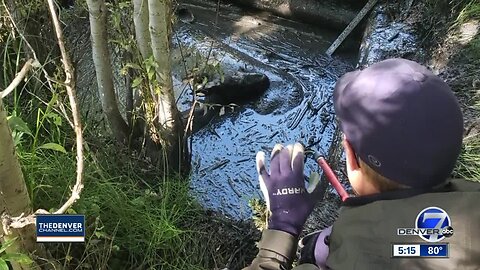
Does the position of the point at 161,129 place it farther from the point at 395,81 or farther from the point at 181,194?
the point at 395,81

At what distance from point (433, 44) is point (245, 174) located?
1928 millimetres

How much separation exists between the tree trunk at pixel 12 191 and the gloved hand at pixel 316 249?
1047 millimetres

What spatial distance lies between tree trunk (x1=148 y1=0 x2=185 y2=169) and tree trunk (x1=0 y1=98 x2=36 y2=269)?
139 cm

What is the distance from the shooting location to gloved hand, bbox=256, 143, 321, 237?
2.03 m

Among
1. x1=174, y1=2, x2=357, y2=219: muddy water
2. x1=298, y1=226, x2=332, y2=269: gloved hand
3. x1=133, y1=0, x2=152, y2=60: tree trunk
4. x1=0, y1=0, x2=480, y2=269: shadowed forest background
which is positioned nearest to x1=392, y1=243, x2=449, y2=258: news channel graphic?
x1=298, y1=226, x2=332, y2=269: gloved hand

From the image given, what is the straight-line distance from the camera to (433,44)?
16.0 feet

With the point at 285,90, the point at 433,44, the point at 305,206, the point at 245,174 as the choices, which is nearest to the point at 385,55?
the point at 433,44

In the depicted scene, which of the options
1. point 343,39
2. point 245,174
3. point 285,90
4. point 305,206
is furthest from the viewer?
point 343,39

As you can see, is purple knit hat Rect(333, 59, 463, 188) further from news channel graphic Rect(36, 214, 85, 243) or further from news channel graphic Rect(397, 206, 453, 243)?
news channel graphic Rect(36, 214, 85, 243)

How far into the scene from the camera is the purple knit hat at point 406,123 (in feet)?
5.05

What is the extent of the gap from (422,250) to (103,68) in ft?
8.30

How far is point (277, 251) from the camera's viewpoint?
6.65ft

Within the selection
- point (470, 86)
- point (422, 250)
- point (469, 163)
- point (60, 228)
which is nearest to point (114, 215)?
point (60, 228)

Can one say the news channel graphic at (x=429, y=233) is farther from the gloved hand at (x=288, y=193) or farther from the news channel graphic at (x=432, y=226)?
the gloved hand at (x=288, y=193)
